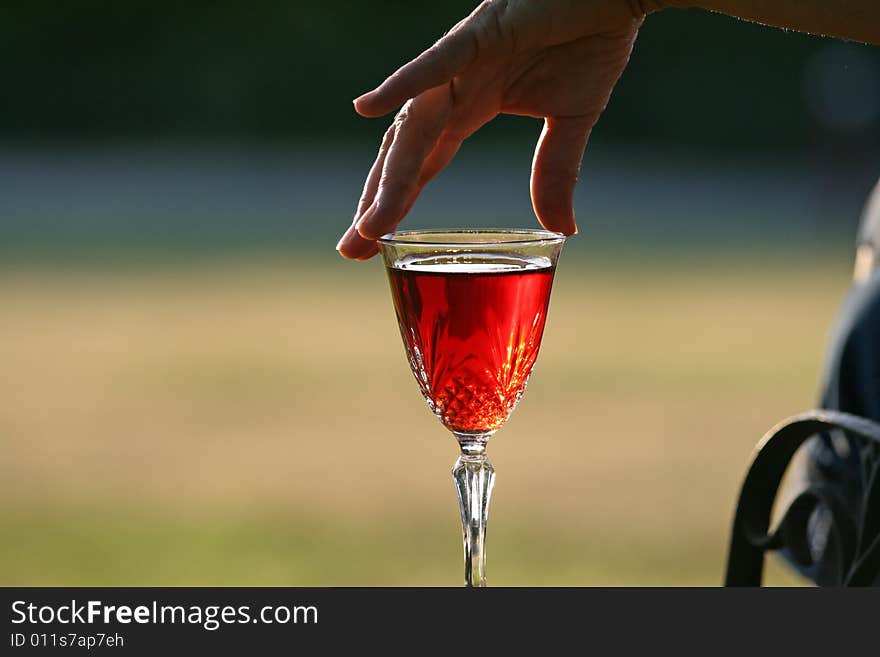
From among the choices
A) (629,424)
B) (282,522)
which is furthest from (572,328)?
(282,522)

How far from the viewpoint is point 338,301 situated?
11.1 m

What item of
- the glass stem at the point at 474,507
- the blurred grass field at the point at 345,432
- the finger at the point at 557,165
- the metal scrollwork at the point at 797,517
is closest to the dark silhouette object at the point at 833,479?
the metal scrollwork at the point at 797,517

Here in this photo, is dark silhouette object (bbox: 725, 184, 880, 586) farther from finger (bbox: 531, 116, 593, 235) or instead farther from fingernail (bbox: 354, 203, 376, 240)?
fingernail (bbox: 354, 203, 376, 240)

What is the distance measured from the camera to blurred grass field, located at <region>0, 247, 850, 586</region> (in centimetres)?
552

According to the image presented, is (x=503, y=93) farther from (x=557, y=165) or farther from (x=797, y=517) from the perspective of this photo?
(x=797, y=517)

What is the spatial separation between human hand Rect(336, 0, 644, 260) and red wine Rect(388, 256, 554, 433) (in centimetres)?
11

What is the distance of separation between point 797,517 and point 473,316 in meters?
0.73

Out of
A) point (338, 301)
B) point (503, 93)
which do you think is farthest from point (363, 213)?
point (338, 301)

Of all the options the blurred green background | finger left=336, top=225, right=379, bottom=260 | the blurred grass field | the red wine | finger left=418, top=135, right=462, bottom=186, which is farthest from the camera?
the blurred green background

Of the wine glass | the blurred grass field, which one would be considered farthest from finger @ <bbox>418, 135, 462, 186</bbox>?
the blurred grass field

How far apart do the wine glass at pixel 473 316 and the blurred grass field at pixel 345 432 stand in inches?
142

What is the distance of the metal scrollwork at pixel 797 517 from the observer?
1863 millimetres

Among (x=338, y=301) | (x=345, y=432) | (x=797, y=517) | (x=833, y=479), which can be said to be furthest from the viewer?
(x=338, y=301)

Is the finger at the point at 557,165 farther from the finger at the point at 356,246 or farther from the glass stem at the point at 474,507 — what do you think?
the glass stem at the point at 474,507
